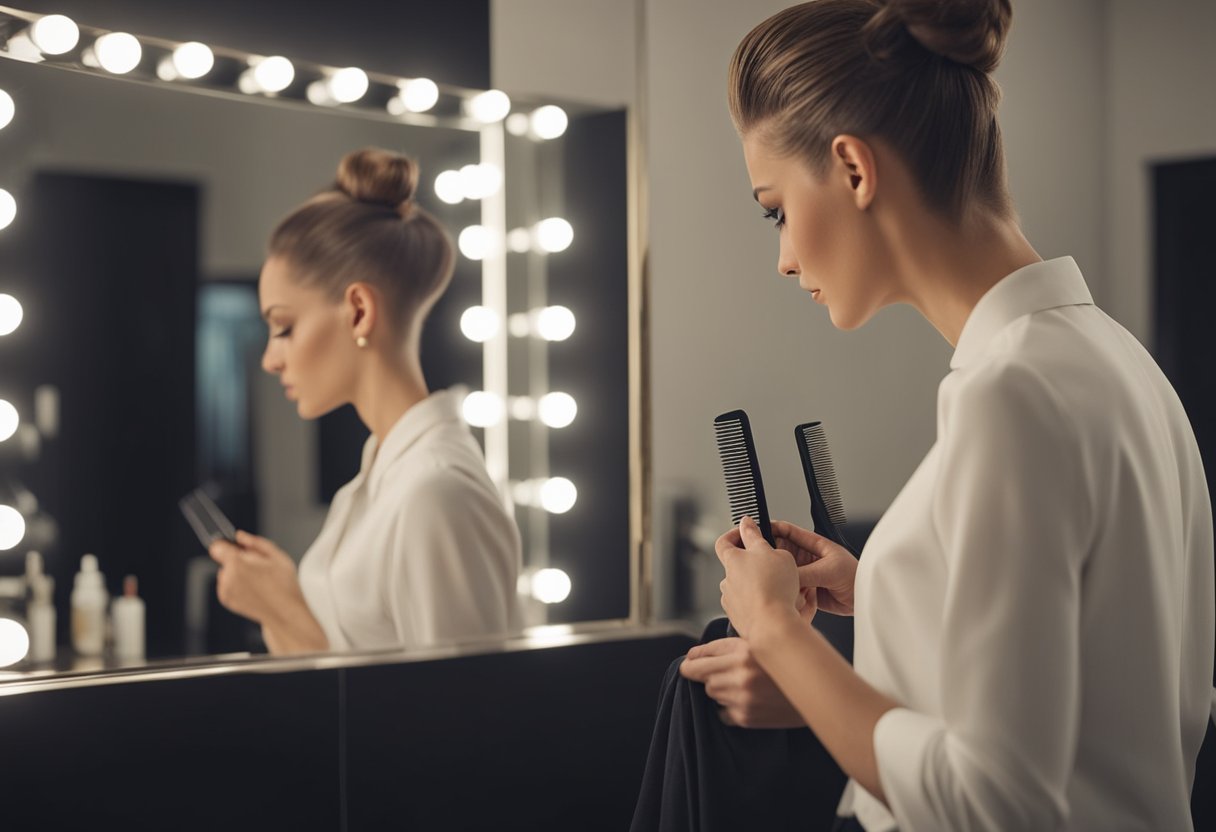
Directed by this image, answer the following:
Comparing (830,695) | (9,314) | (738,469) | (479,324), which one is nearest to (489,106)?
(479,324)

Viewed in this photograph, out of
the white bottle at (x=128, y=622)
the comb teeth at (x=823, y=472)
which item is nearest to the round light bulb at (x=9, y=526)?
the white bottle at (x=128, y=622)

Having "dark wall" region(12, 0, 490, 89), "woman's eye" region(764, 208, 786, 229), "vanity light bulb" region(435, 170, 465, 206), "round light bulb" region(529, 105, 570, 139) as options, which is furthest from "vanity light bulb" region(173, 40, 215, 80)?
"woman's eye" region(764, 208, 786, 229)

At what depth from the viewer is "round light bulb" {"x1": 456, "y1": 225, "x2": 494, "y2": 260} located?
1261 mm

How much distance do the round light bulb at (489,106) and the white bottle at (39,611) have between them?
711 millimetres

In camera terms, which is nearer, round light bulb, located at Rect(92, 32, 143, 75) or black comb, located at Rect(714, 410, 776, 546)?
black comb, located at Rect(714, 410, 776, 546)

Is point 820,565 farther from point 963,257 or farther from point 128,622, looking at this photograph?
point 128,622

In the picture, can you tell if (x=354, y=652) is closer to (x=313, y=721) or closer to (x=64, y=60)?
(x=313, y=721)

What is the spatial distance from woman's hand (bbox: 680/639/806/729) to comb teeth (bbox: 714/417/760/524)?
11 centimetres

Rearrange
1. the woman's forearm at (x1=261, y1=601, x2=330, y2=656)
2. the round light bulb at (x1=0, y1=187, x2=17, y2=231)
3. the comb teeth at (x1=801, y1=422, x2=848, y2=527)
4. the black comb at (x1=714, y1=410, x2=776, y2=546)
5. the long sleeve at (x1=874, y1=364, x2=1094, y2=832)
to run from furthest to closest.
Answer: the woman's forearm at (x1=261, y1=601, x2=330, y2=656) → the round light bulb at (x1=0, y1=187, x2=17, y2=231) → the comb teeth at (x1=801, y1=422, x2=848, y2=527) → the black comb at (x1=714, y1=410, x2=776, y2=546) → the long sleeve at (x1=874, y1=364, x2=1094, y2=832)

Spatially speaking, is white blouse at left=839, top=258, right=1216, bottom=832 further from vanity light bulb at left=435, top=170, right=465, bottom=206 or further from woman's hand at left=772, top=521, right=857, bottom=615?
vanity light bulb at left=435, top=170, right=465, bottom=206

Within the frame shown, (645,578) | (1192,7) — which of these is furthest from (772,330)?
(1192,7)

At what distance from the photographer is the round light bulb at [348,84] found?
1.22 metres

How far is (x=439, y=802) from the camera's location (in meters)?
1.26

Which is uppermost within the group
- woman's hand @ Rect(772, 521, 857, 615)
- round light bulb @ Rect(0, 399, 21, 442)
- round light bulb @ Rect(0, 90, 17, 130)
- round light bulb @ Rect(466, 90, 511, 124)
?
round light bulb @ Rect(466, 90, 511, 124)
